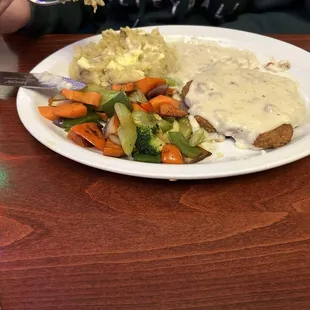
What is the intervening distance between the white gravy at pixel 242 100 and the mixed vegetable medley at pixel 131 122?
0.08 metres

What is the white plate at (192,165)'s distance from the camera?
1297 millimetres

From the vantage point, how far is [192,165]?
1.33 m

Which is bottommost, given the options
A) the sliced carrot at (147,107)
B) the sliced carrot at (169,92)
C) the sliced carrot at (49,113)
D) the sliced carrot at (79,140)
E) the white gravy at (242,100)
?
the sliced carrot at (49,113)

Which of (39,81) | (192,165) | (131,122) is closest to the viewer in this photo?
(192,165)

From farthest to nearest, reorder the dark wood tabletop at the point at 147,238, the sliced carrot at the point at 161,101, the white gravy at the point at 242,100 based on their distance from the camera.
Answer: the sliced carrot at the point at 161,101 < the white gravy at the point at 242,100 < the dark wood tabletop at the point at 147,238

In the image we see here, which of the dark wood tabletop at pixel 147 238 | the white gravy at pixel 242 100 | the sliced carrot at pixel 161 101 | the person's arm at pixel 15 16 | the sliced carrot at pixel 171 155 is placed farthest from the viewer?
the person's arm at pixel 15 16

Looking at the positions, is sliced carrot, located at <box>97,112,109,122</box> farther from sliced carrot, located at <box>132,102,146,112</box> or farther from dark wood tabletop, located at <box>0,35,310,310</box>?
dark wood tabletop, located at <box>0,35,310,310</box>

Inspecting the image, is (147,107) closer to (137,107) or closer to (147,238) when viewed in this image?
(137,107)

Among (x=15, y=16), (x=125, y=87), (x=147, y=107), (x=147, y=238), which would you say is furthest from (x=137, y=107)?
(x=15, y=16)

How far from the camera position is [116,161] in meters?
1.34

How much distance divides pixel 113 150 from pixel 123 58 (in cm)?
55

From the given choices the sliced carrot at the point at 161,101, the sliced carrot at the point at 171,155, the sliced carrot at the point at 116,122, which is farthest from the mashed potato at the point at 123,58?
the sliced carrot at the point at 171,155

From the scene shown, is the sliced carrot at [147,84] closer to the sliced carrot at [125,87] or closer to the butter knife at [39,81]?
the sliced carrot at [125,87]

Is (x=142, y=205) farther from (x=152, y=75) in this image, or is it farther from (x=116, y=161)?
(x=152, y=75)
